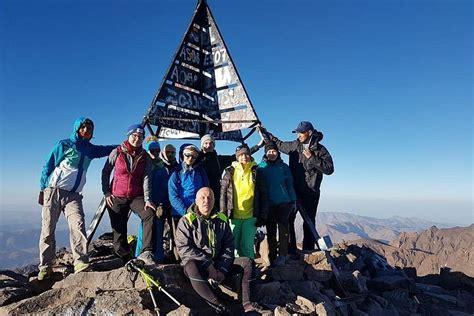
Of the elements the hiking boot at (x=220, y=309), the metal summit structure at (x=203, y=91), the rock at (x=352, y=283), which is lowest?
the rock at (x=352, y=283)

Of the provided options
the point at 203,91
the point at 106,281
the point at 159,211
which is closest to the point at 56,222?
the point at 106,281

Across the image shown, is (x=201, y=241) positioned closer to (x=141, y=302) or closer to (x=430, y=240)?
(x=141, y=302)

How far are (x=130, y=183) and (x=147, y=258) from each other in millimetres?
1689

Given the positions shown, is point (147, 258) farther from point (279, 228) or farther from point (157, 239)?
point (279, 228)

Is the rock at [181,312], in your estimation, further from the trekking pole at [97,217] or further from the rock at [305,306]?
the trekking pole at [97,217]

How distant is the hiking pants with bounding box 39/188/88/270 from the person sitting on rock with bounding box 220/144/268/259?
309 centimetres

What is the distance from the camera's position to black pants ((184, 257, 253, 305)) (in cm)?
576

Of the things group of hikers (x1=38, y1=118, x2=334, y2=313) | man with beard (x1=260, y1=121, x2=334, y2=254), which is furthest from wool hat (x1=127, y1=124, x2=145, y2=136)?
man with beard (x1=260, y1=121, x2=334, y2=254)

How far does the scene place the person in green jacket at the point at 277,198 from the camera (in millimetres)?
8609

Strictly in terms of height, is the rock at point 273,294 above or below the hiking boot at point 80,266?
below

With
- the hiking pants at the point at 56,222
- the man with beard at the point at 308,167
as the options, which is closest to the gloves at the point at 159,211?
the hiking pants at the point at 56,222

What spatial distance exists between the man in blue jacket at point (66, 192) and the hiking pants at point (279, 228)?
14.1ft

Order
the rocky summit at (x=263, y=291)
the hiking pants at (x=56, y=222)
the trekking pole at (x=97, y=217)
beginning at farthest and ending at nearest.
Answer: the trekking pole at (x=97, y=217) < the hiking pants at (x=56, y=222) < the rocky summit at (x=263, y=291)

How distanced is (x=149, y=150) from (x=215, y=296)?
158 inches
